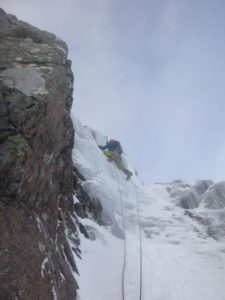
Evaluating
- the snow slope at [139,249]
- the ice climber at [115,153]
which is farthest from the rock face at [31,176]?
the ice climber at [115,153]

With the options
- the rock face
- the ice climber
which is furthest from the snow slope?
the rock face

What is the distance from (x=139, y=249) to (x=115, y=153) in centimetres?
1486

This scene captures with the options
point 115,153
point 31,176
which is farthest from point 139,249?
point 115,153

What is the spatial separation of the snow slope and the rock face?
6.14 feet

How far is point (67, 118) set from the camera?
38.1 ft

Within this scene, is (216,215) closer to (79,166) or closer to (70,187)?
(79,166)

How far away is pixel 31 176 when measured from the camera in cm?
701

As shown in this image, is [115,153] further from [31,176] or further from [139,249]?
[31,176]

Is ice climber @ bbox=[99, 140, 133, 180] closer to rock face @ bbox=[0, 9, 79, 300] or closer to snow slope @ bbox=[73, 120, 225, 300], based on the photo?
snow slope @ bbox=[73, 120, 225, 300]

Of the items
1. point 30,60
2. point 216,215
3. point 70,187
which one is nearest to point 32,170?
point 30,60

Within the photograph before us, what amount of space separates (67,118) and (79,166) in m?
8.07

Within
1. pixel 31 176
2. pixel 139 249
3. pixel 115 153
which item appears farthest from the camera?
pixel 115 153

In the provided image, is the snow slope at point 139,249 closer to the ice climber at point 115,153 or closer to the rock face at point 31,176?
the ice climber at point 115,153

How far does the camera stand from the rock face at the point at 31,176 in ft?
19.2
